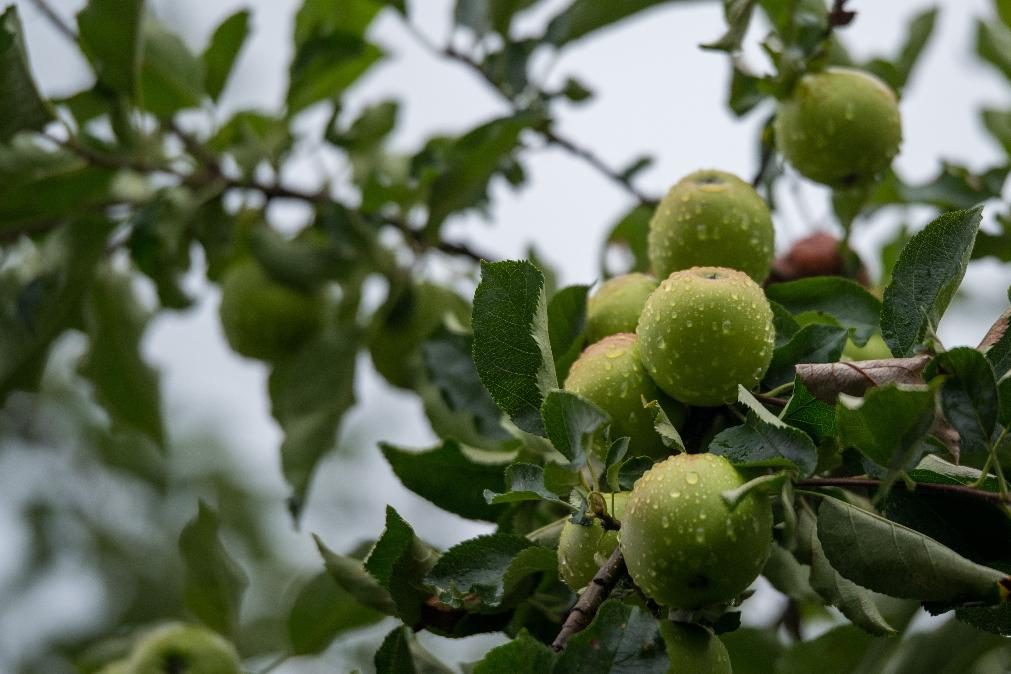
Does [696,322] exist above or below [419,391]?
above

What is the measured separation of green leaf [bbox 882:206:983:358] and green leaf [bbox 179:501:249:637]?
2.93 ft

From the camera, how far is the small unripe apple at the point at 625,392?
2.81 ft

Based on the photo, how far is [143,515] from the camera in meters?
3.94

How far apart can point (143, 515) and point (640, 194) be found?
9.66 feet

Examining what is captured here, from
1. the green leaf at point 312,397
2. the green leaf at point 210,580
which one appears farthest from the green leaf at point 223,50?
the green leaf at point 210,580

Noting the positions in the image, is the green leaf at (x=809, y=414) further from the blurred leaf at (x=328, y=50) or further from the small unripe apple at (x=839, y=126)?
the blurred leaf at (x=328, y=50)

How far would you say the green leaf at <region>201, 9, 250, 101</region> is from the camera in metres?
1.64

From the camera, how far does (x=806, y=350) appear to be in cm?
87

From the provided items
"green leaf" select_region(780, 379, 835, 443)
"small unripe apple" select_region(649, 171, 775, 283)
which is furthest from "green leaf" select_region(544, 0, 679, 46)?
"green leaf" select_region(780, 379, 835, 443)

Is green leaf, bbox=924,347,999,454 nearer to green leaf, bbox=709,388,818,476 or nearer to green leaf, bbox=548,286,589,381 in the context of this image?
green leaf, bbox=709,388,818,476

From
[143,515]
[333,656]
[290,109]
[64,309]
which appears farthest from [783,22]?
[143,515]

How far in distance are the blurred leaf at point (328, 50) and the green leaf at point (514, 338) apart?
0.94 meters

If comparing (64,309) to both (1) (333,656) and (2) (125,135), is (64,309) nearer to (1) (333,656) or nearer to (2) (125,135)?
(2) (125,135)

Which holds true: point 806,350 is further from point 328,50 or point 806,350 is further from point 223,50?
point 223,50
